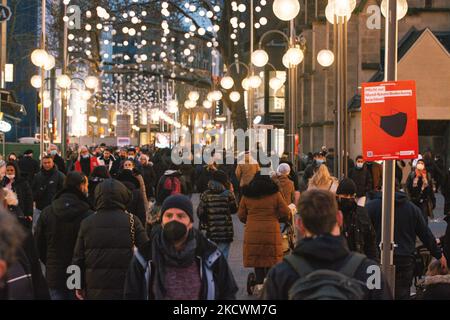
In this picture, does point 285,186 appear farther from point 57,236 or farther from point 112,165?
point 112,165

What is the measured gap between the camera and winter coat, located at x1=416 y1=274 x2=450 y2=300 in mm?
6852

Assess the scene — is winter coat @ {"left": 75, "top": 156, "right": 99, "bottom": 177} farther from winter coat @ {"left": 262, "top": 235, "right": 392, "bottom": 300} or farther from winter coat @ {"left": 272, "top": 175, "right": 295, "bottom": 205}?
winter coat @ {"left": 262, "top": 235, "right": 392, "bottom": 300}

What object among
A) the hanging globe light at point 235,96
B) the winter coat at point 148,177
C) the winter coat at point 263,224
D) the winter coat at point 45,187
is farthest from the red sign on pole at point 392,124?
the hanging globe light at point 235,96

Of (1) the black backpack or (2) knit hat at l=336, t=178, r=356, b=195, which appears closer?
(1) the black backpack

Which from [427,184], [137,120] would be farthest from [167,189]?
[137,120]

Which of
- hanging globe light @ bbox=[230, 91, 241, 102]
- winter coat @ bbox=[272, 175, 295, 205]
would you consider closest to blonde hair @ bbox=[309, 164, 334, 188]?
winter coat @ bbox=[272, 175, 295, 205]

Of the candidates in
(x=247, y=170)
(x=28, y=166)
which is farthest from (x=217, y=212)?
(x=28, y=166)

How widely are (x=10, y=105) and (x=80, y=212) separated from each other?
39.6 m

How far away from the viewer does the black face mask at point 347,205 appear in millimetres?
10253

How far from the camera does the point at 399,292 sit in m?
10.2

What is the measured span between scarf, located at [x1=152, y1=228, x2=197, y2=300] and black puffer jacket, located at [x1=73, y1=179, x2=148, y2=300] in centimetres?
182

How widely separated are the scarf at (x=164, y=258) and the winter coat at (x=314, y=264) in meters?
1.24

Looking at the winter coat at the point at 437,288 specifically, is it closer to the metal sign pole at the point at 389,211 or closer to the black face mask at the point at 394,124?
the metal sign pole at the point at 389,211
